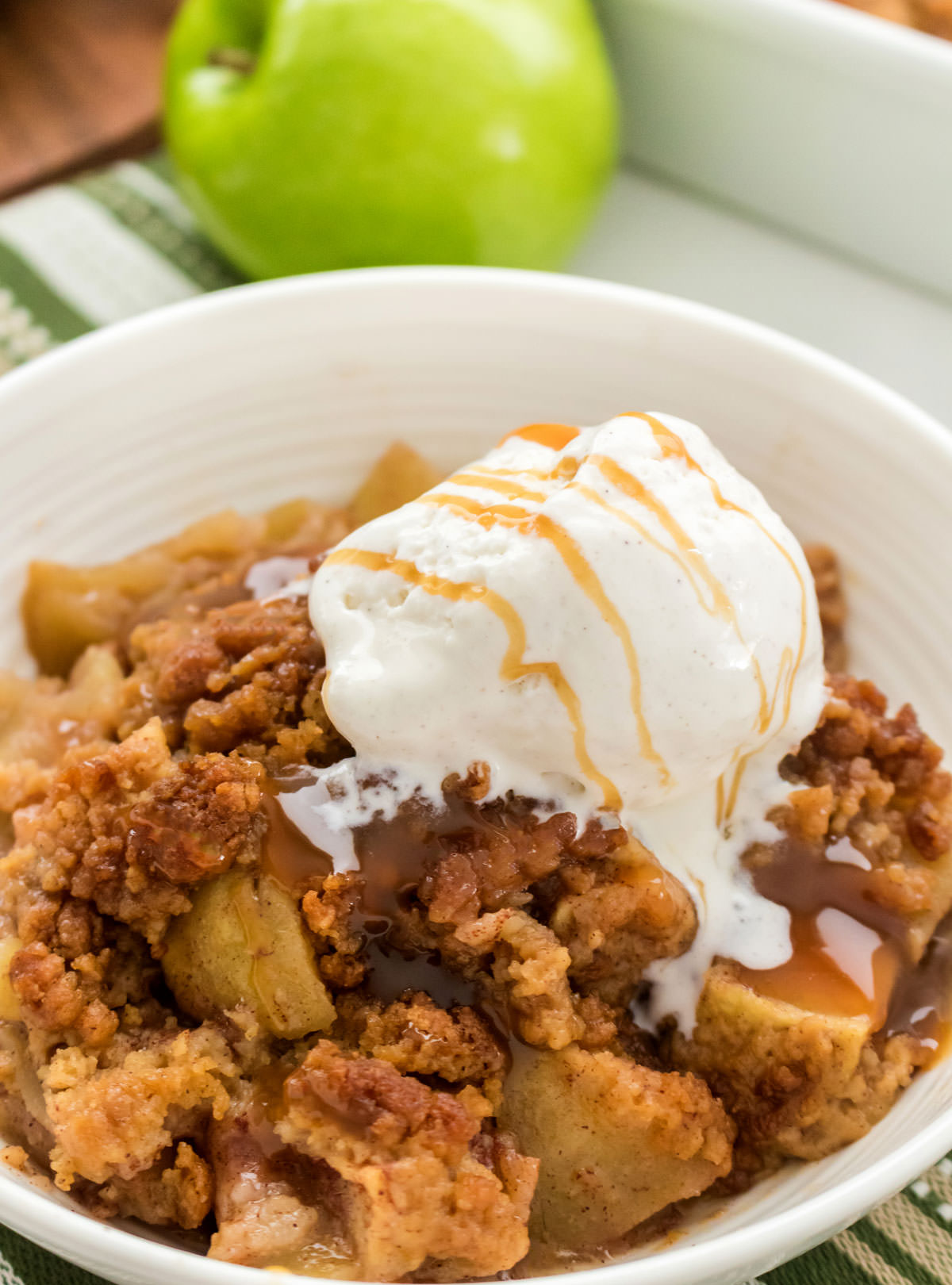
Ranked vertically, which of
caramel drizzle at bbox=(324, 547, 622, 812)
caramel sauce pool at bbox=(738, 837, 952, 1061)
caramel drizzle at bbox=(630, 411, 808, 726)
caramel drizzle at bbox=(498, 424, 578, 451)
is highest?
caramel drizzle at bbox=(630, 411, 808, 726)

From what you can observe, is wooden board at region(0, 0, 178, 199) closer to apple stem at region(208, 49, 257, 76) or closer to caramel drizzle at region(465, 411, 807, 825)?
apple stem at region(208, 49, 257, 76)

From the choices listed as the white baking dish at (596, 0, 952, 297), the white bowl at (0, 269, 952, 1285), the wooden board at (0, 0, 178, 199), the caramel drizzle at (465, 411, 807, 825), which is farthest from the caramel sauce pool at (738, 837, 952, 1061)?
the wooden board at (0, 0, 178, 199)

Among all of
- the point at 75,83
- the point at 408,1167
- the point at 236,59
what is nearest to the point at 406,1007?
the point at 408,1167

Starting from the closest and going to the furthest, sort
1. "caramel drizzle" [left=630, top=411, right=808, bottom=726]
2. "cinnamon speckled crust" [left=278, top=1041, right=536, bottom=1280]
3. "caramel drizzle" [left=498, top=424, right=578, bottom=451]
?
"cinnamon speckled crust" [left=278, top=1041, right=536, bottom=1280]
"caramel drizzle" [left=630, top=411, right=808, bottom=726]
"caramel drizzle" [left=498, top=424, right=578, bottom=451]

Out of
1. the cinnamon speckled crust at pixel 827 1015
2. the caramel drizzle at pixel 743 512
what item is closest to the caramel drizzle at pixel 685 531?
the caramel drizzle at pixel 743 512

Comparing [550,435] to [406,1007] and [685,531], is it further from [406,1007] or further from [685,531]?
[406,1007]

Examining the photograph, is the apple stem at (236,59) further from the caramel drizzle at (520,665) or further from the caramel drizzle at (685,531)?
the caramel drizzle at (520,665)

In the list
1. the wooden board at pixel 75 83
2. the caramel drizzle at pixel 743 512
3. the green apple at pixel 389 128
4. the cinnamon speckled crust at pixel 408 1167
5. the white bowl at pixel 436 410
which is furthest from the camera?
the wooden board at pixel 75 83
